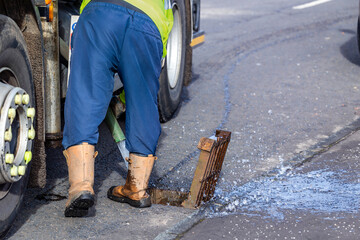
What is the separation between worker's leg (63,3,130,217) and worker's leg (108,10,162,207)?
0.28ft

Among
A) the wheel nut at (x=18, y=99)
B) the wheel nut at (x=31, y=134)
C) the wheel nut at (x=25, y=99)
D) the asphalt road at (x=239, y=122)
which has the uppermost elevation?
the wheel nut at (x=18, y=99)

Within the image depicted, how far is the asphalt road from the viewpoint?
370 cm

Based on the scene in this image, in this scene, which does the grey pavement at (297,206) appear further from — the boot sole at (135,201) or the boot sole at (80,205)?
the boot sole at (80,205)

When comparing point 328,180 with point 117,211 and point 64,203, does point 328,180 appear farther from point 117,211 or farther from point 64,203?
point 64,203

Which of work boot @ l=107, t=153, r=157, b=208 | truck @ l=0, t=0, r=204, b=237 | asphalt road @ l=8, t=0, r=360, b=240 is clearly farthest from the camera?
work boot @ l=107, t=153, r=157, b=208

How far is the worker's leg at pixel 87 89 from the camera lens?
11.5 feet

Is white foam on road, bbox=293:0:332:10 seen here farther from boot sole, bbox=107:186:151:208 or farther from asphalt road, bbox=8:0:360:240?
boot sole, bbox=107:186:151:208

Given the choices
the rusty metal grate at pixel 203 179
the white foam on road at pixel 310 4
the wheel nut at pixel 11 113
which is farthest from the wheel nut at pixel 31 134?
the white foam on road at pixel 310 4

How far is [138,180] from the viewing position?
381 centimetres

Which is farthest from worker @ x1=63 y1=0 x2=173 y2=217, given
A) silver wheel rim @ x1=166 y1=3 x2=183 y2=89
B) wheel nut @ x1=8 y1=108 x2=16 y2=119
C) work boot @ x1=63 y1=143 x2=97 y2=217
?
silver wheel rim @ x1=166 y1=3 x2=183 y2=89

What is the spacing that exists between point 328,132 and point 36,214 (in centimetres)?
284

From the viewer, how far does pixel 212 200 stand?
403 centimetres

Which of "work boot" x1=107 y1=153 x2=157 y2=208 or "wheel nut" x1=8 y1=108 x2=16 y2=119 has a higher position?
"wheel nut" x1=8 y1=108 x2=16 y2=119

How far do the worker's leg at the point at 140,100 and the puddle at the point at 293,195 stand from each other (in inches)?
19.2
